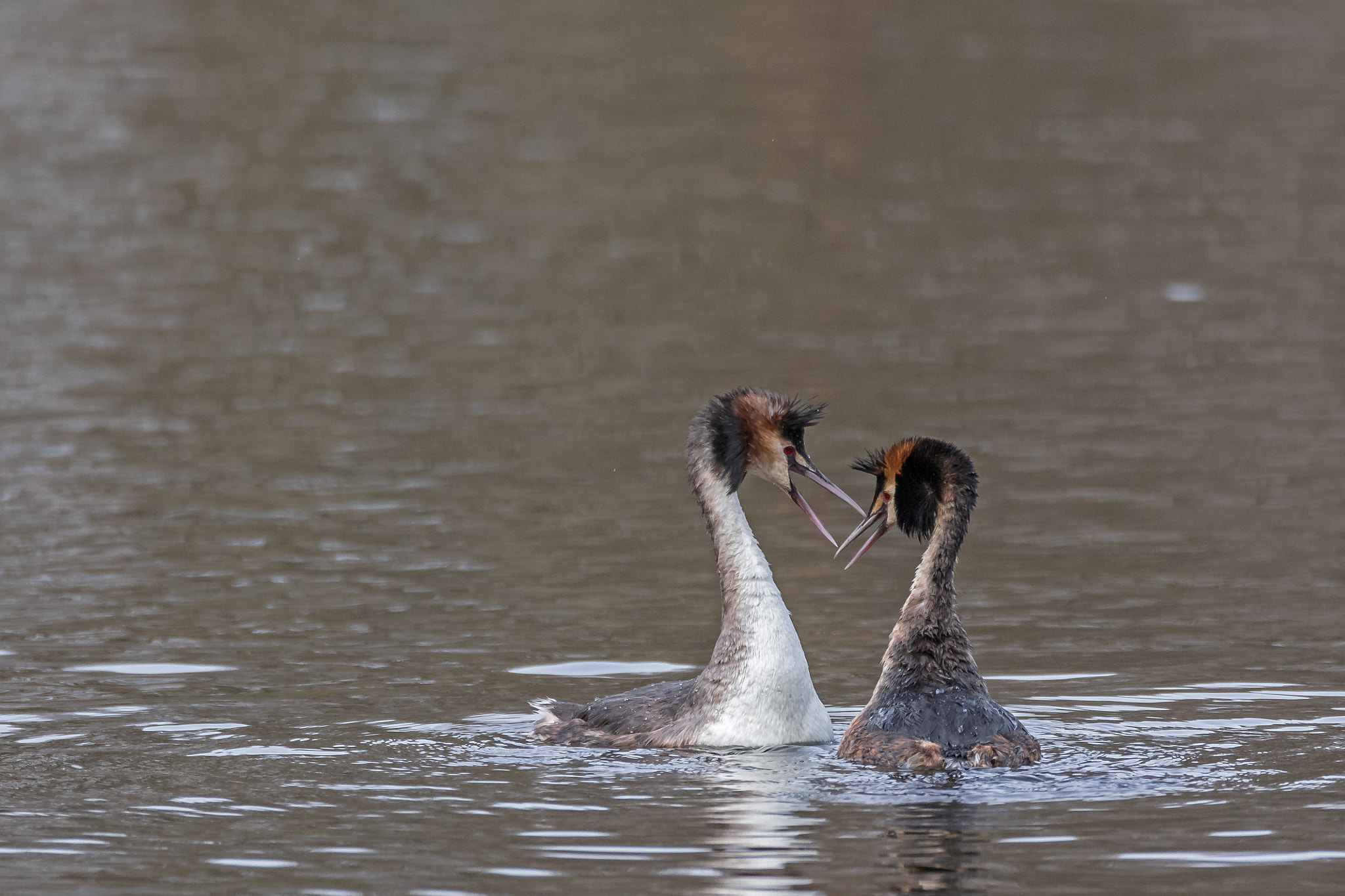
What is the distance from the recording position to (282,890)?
9414 mm

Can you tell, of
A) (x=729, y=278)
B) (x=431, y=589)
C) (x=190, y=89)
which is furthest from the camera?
(x=190, y=89)

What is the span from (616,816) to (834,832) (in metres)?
1.03

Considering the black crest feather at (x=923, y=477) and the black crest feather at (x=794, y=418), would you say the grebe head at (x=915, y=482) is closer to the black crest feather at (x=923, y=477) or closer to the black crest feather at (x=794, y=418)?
the black crest feather at (x=923, y=477)

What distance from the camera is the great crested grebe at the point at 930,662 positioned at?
11.0 m

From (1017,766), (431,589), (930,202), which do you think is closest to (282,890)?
(1017,766)

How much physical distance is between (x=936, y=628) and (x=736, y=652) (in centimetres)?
106

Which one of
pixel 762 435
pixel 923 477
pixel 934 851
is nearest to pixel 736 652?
pixel 762 435

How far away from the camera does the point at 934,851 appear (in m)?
9.74

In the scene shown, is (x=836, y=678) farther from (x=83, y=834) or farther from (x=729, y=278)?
(x=729, y=278)

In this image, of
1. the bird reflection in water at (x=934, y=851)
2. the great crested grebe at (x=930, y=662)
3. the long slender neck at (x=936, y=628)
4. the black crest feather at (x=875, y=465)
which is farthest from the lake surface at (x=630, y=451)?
the black crest feather at (x=875, y=465)

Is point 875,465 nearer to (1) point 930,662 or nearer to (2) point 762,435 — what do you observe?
(2) point 762,435

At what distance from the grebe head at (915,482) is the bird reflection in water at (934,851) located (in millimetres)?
2092

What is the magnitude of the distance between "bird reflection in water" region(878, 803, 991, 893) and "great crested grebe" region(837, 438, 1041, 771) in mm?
586

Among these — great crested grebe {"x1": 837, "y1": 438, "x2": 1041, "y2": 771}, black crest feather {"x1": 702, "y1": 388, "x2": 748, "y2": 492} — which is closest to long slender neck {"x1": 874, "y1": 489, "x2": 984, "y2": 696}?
great crested grebe {"x1": 837, "y1": 438, "x2": 1041, "y2": 771}
